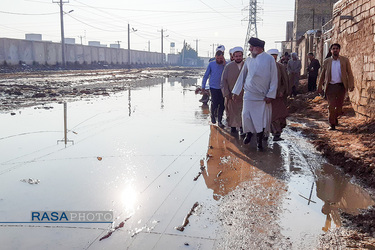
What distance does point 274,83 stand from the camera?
18.1 ft

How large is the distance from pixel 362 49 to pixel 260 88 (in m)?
3.56

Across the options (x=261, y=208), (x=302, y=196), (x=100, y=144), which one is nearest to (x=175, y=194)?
(x=261, y=208)

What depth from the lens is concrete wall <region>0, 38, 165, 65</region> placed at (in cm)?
3663

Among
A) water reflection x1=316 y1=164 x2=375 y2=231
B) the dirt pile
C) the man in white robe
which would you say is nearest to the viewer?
water reflection x1=316 y1=164 x2=375 y2=231

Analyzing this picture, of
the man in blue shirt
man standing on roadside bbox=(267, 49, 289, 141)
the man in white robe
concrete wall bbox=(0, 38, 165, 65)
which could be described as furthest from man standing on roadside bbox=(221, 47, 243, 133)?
concrete wall bbox=(0, 38, 165, 65)

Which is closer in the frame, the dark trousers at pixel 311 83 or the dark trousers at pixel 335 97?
the dark trousers at pixel 335 97

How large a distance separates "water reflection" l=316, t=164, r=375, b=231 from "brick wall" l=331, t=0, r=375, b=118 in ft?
10.8

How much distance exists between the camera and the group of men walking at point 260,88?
554 cm

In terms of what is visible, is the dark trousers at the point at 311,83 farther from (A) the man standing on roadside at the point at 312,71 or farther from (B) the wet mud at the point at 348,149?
(B) the wet mud at the point at 348,149

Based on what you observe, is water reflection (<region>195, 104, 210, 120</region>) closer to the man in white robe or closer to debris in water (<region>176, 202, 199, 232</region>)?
the man in white robe

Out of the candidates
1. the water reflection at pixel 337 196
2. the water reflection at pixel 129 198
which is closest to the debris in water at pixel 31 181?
the water reflection at pixel 129 198

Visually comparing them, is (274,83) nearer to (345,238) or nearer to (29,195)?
(345,238)

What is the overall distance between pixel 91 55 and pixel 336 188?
53.0 metres

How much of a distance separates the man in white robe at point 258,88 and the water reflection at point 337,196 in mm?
1421
